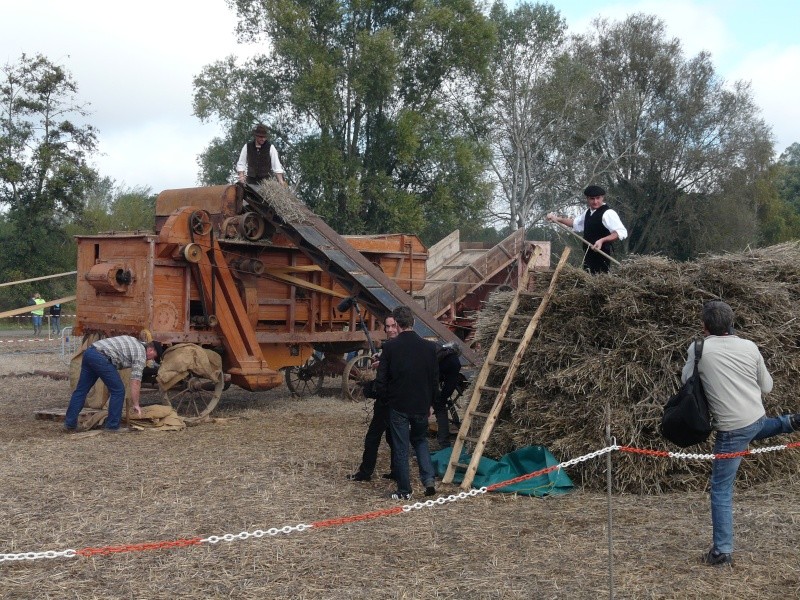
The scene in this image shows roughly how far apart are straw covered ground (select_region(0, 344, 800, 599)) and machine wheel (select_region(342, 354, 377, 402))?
373 cm

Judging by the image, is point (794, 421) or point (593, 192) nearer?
point (794, 421)

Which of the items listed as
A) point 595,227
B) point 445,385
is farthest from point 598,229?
point 445,385

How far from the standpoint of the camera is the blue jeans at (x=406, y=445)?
23.7 feet

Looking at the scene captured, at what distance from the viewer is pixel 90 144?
107ft

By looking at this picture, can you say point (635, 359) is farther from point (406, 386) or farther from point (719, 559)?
point (719, 559)

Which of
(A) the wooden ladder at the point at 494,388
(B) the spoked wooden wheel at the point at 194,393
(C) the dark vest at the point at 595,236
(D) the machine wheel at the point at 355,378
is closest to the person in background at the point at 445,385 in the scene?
(A) the wooden ladder at the point at 494,388

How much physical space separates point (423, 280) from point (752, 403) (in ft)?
29.9

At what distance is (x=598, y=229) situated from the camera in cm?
877

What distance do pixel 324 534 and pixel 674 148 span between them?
36700mm

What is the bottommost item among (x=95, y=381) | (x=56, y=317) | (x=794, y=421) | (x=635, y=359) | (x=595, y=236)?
(x=95, y=381)

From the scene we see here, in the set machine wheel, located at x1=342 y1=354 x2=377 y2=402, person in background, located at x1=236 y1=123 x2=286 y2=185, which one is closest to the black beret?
person in background, located at x1=236 y1=123 x2=286 y2=185

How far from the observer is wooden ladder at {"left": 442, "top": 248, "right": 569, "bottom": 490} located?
25.3ft

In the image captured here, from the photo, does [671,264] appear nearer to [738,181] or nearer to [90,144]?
[90,144]

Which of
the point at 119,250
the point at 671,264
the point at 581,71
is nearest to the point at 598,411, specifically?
the point at 671,264
